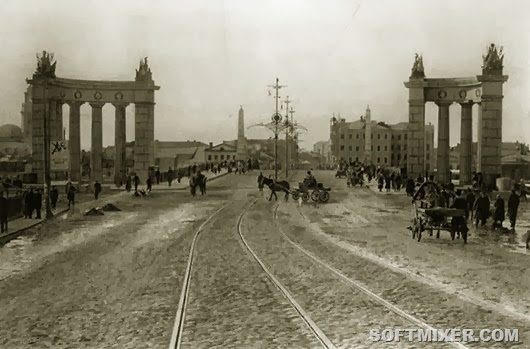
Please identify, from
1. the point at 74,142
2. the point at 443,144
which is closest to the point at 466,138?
the point at 443,144

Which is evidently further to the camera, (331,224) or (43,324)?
(331,224)

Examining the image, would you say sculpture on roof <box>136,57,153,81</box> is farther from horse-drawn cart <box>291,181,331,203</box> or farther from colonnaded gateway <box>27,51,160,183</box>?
horse-drawn cart <box>291,181,331,203</box>

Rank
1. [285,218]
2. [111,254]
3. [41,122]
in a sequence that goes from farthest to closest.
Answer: [41,122] < [285,218] < [111,254]

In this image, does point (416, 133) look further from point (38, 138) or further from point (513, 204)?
point (513, 204)

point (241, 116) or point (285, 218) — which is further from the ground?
point (241, 116)

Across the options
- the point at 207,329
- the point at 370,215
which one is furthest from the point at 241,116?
the point at 207,329

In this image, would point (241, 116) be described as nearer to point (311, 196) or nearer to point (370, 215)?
point (311, 196)

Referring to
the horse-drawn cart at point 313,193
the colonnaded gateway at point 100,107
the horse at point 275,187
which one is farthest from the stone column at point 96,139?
the horse-drawn cart at point 313,193

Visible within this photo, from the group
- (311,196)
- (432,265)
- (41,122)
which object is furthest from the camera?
(41,122)
